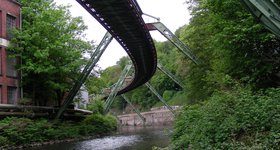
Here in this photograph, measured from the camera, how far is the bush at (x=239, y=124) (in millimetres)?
10773

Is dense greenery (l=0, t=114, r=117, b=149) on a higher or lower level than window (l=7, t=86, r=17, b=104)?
→ lower

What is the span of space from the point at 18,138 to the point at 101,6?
11138mm

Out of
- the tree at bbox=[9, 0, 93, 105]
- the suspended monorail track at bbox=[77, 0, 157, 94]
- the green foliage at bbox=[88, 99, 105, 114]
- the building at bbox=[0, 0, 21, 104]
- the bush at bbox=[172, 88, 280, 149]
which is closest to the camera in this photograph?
the bush at bbox=[172, 88, 280, 149]

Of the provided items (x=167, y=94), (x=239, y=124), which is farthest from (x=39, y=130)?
(x=167, y=94)

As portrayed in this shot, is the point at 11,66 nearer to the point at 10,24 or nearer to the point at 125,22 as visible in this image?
the point at 10,24

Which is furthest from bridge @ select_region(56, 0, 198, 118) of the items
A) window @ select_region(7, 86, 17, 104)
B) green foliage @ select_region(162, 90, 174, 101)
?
green foliage @ select_region(162, 90, 174, 101)

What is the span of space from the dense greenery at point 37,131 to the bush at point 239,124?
590 inches

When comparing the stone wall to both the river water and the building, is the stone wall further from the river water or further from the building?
the river water

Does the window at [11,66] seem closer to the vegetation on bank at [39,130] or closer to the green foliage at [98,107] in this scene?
the vegetation on bank at [39,130]

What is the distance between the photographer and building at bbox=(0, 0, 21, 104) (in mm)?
34438

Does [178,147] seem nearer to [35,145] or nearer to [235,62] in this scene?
[235,62]

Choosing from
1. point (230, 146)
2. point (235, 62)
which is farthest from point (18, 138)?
point (230, 146)

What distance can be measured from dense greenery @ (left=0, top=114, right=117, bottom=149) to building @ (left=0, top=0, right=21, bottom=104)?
4.75 meters

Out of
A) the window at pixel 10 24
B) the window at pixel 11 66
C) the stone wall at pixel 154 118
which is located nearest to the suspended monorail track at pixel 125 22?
the window at pixel 11 66
